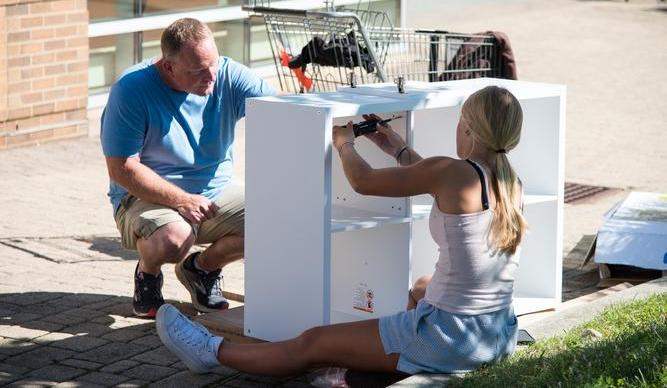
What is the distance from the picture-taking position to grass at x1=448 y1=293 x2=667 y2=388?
15.5 feet

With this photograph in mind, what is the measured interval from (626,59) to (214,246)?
11.2 m

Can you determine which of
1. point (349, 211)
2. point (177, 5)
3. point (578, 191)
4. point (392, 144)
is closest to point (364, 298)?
point (349, 211)

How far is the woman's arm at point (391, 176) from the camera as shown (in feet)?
16.6

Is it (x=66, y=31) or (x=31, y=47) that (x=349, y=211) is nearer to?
(x=31, y=47)

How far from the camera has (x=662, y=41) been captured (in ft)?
59.6

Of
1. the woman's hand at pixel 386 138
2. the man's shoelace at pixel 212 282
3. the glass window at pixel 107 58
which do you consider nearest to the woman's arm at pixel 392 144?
the woman's hand at pixel 386 138

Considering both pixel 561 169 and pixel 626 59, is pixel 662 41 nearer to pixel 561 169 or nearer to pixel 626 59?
pixel 626 59

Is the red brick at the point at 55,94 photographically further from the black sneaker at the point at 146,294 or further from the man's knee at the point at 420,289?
the man's knee at the point at 420,289

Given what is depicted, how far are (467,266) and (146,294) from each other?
1973 mm

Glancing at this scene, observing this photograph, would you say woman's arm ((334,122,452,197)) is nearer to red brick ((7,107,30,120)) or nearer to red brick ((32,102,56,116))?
red brick ((7,107,30,120))

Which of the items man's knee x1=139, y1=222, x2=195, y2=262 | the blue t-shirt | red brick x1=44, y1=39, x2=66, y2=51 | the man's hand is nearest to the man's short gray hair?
the blue t-shirt

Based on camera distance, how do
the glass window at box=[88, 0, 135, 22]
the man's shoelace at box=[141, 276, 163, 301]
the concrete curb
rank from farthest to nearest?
the glass window at box=[88, 0, 135, 22] < the man's shoelace at box=[141, 276, 163, 301] < the concrete curb

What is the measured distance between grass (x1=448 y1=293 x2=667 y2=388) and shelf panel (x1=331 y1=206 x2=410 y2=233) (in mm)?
851

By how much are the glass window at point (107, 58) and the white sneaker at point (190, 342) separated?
6.83 m
